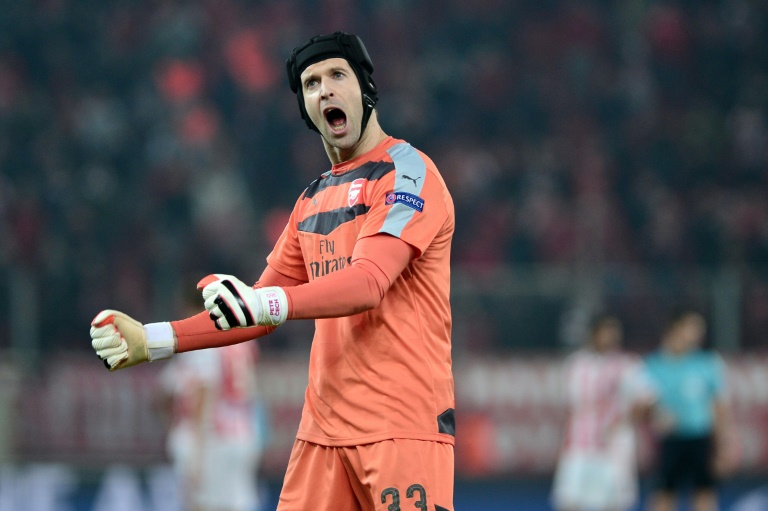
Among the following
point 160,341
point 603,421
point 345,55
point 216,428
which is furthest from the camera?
point 603,421

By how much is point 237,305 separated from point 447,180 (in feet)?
38.4

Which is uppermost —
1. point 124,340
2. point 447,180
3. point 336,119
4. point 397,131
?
point 397,131

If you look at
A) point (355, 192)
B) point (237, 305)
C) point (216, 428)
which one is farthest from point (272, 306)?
point (216, 428)

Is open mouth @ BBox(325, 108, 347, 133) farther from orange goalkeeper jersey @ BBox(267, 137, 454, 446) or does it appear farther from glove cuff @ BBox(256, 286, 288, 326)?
glove cuff @ BBox(256, 286, 288, 326)

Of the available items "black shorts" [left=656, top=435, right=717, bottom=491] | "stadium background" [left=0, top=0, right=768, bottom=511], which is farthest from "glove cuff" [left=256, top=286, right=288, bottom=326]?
"black shorts" [left=656, top=435, right=717, bottom=491]

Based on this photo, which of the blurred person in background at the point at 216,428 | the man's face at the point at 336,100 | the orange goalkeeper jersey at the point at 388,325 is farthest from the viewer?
the blurred person in background at the point at 216,428

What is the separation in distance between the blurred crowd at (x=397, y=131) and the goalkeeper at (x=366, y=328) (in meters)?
7.90

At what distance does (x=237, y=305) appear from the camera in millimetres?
3057

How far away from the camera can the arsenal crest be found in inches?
140

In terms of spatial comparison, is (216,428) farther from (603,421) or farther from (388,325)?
Answer: (388,325)

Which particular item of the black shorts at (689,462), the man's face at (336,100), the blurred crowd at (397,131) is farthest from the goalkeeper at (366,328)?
the blurred crowd at (397,131)

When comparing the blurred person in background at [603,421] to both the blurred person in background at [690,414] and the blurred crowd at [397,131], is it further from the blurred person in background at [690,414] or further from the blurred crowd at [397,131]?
the blurred crowd at [397,131]

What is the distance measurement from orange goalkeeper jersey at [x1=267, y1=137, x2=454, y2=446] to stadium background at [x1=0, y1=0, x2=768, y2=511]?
5430 mm

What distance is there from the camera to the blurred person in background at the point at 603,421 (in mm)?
9922
